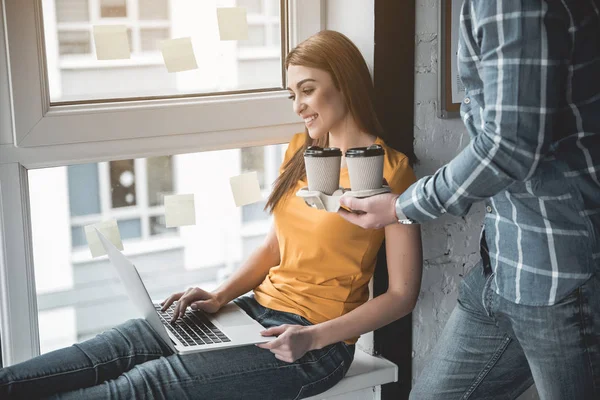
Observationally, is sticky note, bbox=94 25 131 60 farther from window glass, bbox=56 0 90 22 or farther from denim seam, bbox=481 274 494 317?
denim seam, bbox=481 274 494 317

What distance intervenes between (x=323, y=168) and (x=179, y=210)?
2.00 ft

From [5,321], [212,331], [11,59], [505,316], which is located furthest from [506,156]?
[5,321]

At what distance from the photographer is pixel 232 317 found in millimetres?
1792

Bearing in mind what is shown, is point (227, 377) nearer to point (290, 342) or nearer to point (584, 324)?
point (290, 342)

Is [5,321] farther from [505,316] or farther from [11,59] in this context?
[505,316]

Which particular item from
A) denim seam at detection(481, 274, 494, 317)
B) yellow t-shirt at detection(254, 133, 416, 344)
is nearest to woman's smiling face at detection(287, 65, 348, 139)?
yellow t-shirt at detection(254, 133, 416, 344)

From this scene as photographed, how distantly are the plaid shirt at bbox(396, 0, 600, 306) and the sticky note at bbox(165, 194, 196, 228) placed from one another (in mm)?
782

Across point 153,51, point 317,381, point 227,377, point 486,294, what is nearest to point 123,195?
point 153,51

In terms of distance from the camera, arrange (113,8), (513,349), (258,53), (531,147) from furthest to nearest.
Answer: (258,53)
(113,8)
(513,349)
(531,147)

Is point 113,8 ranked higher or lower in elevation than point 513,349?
higher

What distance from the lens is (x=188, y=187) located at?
1970 mm

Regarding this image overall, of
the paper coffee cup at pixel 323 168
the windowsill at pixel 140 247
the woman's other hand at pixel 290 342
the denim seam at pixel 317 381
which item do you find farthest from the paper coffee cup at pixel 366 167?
the windowsill at pixel 140 247

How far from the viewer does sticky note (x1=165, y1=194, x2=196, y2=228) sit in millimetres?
1931

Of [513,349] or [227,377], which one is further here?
[227,377]
